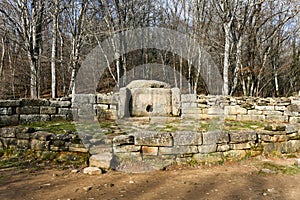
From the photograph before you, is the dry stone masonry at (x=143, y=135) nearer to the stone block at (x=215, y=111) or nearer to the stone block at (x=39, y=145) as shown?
the stone block at (x=39, y=145)

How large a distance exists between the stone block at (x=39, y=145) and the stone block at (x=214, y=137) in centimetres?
290

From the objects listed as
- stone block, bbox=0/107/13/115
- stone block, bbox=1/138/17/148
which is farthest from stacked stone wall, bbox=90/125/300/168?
stone block, bbox=0/107/13/115

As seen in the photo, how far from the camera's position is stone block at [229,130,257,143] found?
15.0ft

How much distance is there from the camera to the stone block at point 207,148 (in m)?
4.38

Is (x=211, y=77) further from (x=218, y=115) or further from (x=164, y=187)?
(x=164, y=187)

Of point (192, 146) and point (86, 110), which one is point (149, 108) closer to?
point (86, 110)

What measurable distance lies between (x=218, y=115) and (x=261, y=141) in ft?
10.2

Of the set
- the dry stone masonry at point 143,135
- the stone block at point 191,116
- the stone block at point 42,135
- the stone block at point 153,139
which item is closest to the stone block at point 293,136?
the dry stone masonry at point 143,135

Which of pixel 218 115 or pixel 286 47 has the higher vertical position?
pixel 286 47

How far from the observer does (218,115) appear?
793cm

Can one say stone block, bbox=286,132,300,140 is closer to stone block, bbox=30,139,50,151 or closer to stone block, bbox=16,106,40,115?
stone block, bbox=30,139,50,151

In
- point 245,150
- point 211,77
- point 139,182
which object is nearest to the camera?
point 139,182

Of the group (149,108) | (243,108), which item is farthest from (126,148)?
(243,108)

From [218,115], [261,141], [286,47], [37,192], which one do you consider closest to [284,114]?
[218,115]
